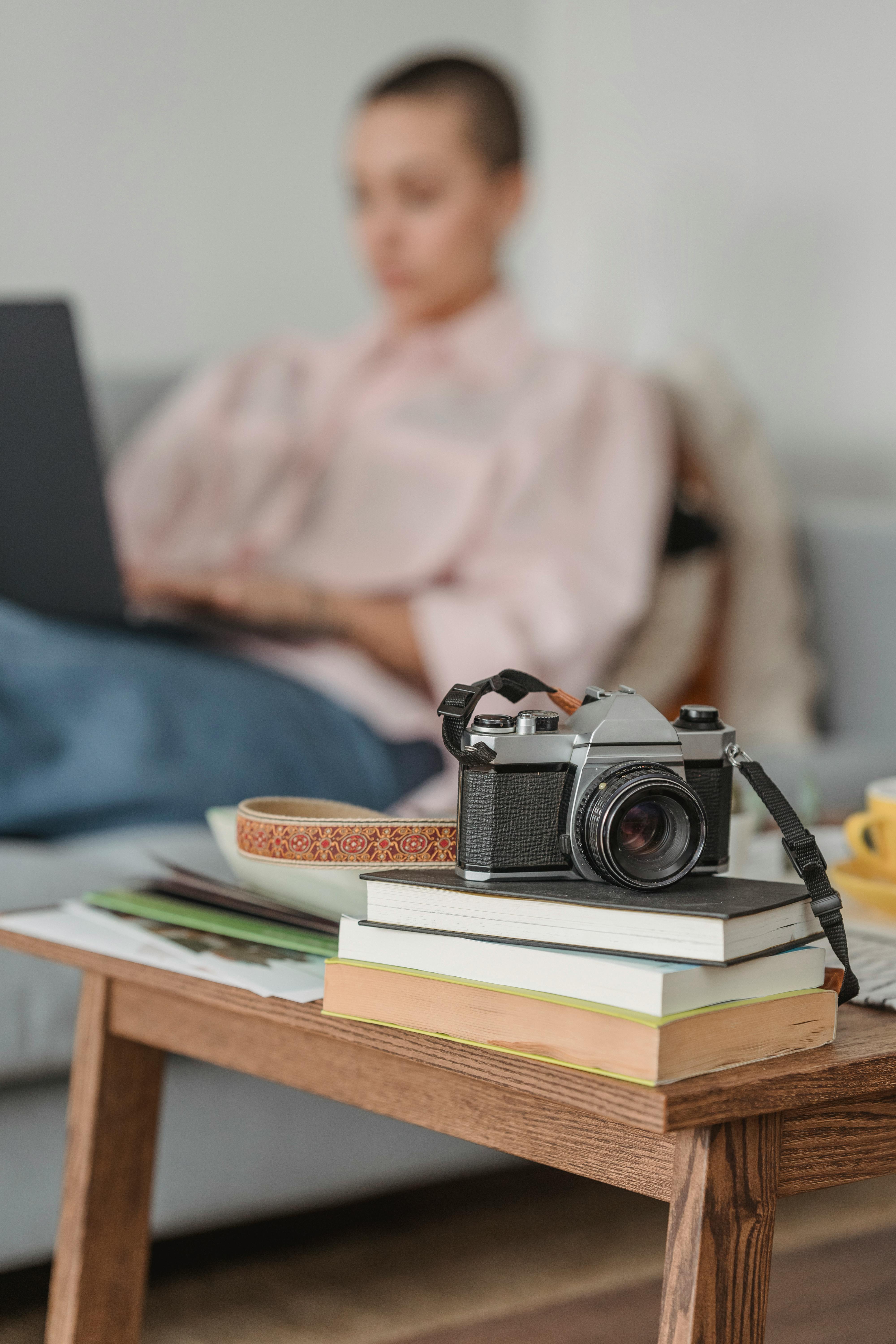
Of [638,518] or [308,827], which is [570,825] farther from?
[638,518]

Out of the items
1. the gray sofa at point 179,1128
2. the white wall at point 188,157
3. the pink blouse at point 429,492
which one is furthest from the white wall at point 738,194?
the gray sofa at point 179,1128

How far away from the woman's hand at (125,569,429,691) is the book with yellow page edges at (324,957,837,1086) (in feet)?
3.44

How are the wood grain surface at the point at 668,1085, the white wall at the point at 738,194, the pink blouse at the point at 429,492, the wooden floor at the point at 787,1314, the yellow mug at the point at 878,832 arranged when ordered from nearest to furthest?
the wood grain surface at the point at 668,1085, the yellow mug at the point at 878,832, the wooden floor at the point at 787,1314, the pink blouse at the point at 429,492, the white wall at the point at 738,194

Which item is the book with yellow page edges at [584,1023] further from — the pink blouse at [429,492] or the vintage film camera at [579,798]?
the pink blouse at [429,492]

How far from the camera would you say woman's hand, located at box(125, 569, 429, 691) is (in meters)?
1.62

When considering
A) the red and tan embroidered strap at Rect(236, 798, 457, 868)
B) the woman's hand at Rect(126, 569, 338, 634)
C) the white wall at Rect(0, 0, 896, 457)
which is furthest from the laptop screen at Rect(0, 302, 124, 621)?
the red and tan embroidered strap at Rect(236, 798, 457, 868)

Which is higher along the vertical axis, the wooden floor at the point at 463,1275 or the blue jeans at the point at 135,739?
the blue jeans at the point at 135,739

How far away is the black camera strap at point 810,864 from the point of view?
1.82 ft

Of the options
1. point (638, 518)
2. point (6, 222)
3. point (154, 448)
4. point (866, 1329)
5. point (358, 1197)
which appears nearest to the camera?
point (866, 1329)

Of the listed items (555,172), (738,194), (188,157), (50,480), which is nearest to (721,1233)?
(50,480)

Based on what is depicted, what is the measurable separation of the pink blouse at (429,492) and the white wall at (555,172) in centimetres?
23

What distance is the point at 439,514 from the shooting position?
176 centimetres

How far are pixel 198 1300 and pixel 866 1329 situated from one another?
49 cm

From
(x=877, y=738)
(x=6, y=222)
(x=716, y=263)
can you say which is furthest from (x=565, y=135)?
(x=877, y=738)
